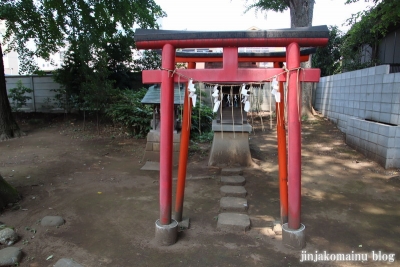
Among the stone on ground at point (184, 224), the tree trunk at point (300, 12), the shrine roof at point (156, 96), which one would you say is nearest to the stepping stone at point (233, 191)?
the stone on ground at point (184, 224)

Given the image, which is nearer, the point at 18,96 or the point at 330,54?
the point at 18,96

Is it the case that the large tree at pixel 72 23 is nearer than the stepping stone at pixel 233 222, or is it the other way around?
the stepping stone at pixel 233 222

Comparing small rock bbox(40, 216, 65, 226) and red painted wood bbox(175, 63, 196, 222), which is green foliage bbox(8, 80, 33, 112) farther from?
red painted wood bbox(175, 63, 196, 222)

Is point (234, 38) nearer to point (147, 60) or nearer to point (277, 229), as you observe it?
point (277, 229)

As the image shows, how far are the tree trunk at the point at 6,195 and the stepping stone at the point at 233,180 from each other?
3877mm

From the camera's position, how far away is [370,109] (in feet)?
26.5

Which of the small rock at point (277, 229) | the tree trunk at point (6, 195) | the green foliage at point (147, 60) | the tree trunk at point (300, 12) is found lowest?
the small rock at point (277, 229)

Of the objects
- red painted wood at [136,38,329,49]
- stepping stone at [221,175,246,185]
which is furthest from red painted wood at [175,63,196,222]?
stepping stone at [221,175,246,185]

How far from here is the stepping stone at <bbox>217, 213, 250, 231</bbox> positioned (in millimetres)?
4102

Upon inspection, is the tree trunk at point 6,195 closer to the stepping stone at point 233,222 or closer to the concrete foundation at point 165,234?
the concrete foundation at point 165,234

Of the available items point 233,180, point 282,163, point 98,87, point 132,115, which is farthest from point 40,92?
point 282,163

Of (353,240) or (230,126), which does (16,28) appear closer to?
(230,126)

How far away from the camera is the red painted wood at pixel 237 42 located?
3336 mm

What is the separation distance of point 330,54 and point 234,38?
12.6 m
